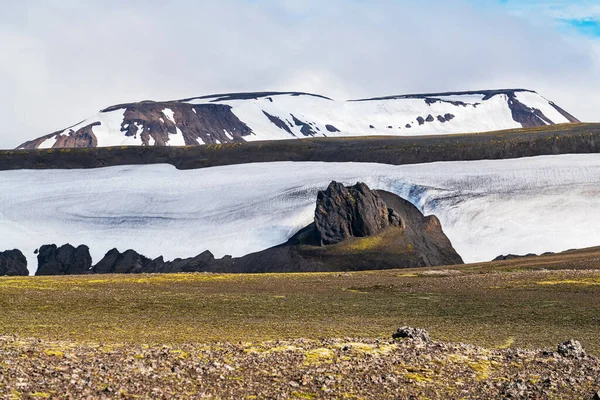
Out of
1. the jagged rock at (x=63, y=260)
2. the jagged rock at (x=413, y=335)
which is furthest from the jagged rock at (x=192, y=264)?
the jagged rock at (x=413, y=335)

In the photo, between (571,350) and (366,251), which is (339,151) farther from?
(571,350)

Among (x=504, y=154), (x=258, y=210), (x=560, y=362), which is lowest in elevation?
(x=560, y=362)

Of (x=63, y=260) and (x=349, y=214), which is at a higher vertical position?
(x=349, y=214)

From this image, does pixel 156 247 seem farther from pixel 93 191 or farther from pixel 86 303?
pixel 86 303

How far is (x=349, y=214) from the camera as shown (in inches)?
3568

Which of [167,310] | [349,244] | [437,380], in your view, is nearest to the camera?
[437,380]

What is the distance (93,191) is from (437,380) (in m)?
101

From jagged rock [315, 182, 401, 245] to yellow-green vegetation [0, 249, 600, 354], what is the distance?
30374 mm

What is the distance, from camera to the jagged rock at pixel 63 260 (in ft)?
293

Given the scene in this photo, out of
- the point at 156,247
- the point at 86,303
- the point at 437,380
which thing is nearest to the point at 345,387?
the point at 437,380

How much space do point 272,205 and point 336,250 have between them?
1802cm

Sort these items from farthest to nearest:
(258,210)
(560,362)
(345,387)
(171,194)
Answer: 1. (171,194)
2. (258,210)
3. (560,362)
4. (345,387)

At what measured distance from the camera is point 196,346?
20.4m

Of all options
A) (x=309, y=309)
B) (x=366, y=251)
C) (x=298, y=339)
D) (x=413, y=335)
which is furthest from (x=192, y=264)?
(x=413, y=335)
